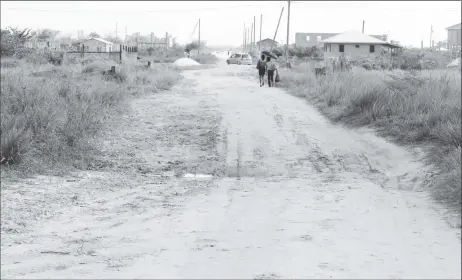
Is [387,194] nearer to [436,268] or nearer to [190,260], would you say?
[436,268]

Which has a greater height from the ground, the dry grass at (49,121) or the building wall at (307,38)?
the building wall at (307,38)

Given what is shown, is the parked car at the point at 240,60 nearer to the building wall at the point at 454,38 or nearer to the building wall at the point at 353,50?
the building wall at the point at 353,50

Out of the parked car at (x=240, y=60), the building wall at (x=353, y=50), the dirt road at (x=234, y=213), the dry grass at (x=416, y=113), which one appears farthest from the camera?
the building wall at (x=353, y=50)

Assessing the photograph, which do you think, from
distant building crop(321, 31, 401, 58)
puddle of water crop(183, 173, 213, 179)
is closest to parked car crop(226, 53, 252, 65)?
distant building crop(321, 31, 401, 58)

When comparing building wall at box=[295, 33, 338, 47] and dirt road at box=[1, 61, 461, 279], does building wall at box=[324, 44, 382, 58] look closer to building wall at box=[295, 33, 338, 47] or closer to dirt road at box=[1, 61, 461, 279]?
building wall at box=[295, 33, 338, 47]

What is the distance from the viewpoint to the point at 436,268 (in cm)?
625

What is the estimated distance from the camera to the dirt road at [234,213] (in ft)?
20.9

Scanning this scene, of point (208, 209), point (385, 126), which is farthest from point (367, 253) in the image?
point (385, 126)

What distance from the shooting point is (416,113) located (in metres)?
14.9

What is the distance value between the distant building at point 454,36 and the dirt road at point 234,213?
85476 millimetres

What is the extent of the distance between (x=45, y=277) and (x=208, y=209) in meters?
3.07

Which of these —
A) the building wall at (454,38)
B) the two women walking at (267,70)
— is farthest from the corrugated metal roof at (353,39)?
the two women walking at (267,70)

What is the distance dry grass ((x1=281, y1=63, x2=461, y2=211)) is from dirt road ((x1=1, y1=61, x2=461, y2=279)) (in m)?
0.42

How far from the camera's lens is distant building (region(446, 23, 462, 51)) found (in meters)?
94.7
